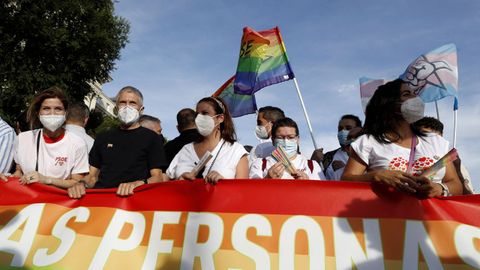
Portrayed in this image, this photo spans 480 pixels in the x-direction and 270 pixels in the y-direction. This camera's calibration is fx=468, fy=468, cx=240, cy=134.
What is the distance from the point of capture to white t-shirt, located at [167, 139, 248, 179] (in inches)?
138

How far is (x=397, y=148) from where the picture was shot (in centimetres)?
293

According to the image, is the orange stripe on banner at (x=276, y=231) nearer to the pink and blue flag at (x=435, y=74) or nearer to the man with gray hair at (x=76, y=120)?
the man with gray hair at (x=76, y=120)

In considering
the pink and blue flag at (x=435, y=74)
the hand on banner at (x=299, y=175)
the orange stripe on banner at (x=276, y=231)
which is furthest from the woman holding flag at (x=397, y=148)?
the pink and blue flag at (x=435, y=74)

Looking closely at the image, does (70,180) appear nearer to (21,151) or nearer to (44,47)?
(21,151)

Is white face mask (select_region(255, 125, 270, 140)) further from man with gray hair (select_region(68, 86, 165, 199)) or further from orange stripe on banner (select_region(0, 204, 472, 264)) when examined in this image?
orange stripe on banner (select_region(0, 204, 472, 264))

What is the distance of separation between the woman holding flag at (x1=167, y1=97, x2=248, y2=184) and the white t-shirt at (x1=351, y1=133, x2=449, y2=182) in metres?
0.96

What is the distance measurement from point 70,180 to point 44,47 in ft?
56.0

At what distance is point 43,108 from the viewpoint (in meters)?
3.80

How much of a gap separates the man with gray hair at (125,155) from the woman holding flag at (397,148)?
4.93ft

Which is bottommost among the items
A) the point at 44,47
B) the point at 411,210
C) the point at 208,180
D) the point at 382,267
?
the point at 382,267

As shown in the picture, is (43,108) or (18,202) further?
(43,108)

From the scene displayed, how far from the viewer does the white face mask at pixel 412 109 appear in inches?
116

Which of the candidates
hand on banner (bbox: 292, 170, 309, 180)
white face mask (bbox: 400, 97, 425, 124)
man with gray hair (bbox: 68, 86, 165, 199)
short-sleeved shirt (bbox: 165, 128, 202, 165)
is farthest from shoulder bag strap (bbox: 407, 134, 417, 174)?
short-sleeved shirt (bbox: 165, 128, 202, 165)

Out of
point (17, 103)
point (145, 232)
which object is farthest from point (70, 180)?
point (17, 103)
